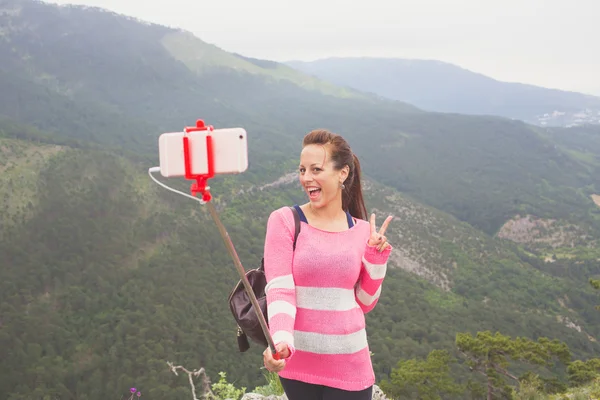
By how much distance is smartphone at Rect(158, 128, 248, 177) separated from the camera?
1.54 m

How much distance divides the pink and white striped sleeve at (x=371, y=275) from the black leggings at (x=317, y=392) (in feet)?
1.46

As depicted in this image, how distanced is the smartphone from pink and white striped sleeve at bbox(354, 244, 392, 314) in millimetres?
1056

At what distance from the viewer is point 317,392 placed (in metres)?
2.35

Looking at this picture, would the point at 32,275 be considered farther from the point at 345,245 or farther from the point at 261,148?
the point at 261,148

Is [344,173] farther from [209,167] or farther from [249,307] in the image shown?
[209,167]

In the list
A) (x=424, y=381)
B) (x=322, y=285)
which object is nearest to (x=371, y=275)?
(x=322, y=285)

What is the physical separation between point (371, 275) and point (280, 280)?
1.58ft

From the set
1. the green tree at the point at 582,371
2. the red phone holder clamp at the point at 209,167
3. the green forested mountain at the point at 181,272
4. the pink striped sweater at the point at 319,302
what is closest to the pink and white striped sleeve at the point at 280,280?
the pink striped sweater at the point at 319,302

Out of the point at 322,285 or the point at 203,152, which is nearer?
the point at 203,152

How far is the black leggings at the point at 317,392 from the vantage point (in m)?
2.29

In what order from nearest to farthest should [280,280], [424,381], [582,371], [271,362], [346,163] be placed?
[271,362] → [280,280] → [346,163] → [582,371] → [424,381]

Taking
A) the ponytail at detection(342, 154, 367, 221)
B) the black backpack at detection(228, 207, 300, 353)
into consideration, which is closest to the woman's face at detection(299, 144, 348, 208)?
the black backpack at detection(228, 207, 300, 353)

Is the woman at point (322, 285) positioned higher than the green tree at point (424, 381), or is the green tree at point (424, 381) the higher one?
the woman at point (322, 285)

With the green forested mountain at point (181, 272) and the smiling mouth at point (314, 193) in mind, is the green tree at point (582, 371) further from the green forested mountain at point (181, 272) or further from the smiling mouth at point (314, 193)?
the green forested mountain at point (181, 272)
